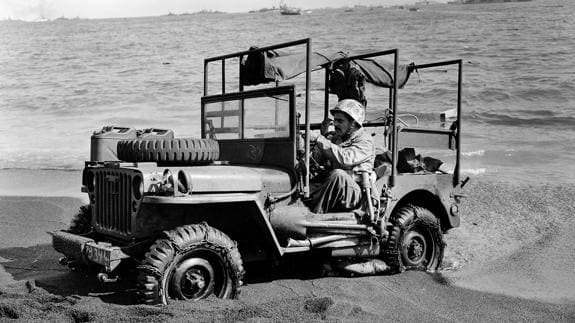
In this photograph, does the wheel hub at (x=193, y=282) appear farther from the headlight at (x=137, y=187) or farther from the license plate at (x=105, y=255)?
the headlight at (x=137, y=187)

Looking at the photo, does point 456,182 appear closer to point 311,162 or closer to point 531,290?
point 531,290

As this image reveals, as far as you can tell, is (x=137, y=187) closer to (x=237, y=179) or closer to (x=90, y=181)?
(x=237, y=179)

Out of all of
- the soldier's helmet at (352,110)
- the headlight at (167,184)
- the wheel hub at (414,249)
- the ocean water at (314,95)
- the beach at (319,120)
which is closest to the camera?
the headlight at (167,184)

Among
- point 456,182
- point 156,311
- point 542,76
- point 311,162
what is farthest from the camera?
point 542,76

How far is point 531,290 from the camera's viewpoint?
631cm

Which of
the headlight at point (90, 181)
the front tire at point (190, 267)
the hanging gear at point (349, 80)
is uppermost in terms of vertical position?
the hanging gear at point (349, 80)

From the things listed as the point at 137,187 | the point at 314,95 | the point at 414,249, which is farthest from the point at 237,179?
the point at 314,95

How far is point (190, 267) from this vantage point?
4824 millimetres

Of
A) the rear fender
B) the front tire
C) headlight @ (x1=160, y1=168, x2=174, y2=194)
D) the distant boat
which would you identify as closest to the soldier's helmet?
the rear fender

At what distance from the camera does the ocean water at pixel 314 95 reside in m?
17.0

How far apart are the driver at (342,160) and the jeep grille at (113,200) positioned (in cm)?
168

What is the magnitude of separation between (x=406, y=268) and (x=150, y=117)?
1539 cm

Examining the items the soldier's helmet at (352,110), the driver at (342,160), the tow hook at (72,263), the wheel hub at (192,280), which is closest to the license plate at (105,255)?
the wheel hub at (192,280)

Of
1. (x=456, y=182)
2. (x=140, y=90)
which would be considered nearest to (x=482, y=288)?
(x=456, y=182)
